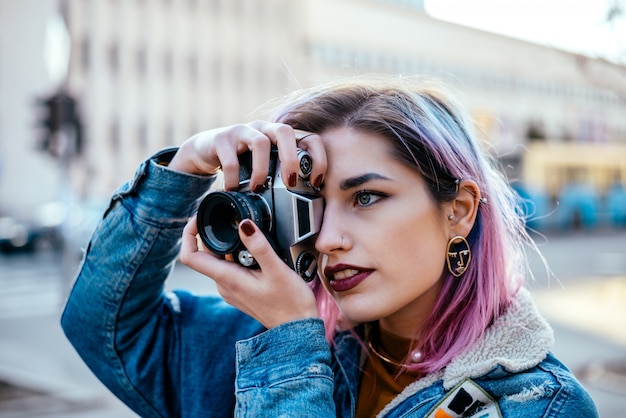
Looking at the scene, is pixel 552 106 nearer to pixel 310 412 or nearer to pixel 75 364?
pixel 75 364

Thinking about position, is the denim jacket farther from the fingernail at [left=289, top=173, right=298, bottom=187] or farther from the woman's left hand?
the fingernail at [left=289, top=173, right=298, bottom=187]

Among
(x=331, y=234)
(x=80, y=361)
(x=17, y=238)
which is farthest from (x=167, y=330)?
(x=17, y=238)

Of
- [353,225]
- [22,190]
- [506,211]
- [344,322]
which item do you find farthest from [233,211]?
[22,190]

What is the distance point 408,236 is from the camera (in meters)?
1.41

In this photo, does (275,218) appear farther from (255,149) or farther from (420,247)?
(420,247)

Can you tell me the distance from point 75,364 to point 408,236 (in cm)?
557

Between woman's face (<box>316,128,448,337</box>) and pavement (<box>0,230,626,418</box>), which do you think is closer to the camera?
woman's face (<box>316,128,448,337</box>)

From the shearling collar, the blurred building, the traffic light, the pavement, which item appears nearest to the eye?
the shearling collar

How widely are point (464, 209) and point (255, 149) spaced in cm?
51

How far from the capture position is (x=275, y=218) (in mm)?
1364

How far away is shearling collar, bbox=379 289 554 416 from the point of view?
1270 mm

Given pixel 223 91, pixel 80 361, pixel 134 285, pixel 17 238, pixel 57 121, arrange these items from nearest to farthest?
pixel 134 285 → pixel 80 361 → pixel 57 121 → pixel 17 238 → pixel 223 91

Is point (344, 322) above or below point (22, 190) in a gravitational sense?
above

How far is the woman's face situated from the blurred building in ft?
97.2
